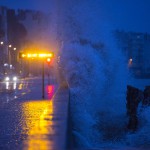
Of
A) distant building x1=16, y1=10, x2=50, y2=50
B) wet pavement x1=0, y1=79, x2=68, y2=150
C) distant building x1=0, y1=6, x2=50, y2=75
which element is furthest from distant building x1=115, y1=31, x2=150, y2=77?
wet pavement x1=0, y1=79, x2=68, y2=150

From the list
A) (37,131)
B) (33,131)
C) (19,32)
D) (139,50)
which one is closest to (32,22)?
(19,32)

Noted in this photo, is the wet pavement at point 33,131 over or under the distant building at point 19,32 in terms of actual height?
under

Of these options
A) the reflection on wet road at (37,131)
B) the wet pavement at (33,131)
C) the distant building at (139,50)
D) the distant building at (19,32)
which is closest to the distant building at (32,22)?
the distant building at (19,32)

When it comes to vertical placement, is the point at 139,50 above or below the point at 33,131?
above

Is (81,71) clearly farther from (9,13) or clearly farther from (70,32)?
(9,13)

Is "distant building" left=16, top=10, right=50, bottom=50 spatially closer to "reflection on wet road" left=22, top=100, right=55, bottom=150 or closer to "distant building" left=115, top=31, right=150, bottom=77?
"distant building" left=115, top=31, right=150, bottom=77

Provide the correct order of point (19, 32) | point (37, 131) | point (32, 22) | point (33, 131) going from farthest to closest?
point (32, 22) < point (19, 32) < point (33, 131) < point (37, 131)

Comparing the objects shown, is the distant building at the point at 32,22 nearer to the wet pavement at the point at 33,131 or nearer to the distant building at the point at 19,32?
the distant building at the point at 19,32

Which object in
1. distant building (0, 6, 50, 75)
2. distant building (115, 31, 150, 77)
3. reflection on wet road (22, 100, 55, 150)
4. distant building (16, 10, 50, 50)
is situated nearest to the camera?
reflection on wet road (22, 100, 55, 150)

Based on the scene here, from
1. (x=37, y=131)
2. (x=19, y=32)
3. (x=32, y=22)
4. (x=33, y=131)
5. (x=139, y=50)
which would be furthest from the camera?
(x=32, y=22)

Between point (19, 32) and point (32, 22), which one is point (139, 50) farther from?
point (32, 22)

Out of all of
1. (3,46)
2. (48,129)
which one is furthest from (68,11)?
(3,46)

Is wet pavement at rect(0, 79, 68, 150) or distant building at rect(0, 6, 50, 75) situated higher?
distant building at rect(0, 6, 50, 75)

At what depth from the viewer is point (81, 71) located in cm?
4541
